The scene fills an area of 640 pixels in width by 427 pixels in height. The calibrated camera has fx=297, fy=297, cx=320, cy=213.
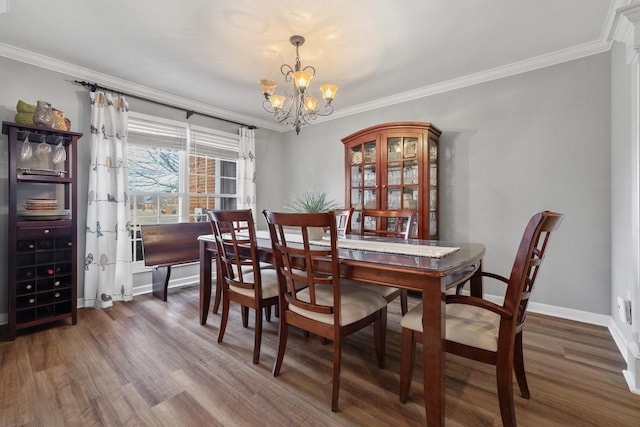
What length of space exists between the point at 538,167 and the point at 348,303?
8.01 ft

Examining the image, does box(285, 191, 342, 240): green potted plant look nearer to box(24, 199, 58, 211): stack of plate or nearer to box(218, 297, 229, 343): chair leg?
box(218, 297, 229, 343): chair leg

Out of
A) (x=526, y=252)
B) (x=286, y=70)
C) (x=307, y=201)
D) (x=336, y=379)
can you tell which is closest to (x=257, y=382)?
(x=336, y=379)

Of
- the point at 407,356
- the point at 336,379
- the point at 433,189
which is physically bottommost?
the point at 336,379

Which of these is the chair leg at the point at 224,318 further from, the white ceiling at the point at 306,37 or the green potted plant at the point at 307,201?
the white ceiling at the point at 306,37

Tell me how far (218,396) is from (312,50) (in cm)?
269

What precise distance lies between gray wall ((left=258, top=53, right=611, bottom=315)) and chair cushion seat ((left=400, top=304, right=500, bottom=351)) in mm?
1828

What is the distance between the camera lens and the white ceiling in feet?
6.85

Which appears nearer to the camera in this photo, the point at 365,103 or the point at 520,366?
the point at 520,366

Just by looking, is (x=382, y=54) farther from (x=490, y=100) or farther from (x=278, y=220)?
(x=278, y=220)

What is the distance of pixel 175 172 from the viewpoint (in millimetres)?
3893

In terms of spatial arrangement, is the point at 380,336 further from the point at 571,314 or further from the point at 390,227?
the point at 571,314

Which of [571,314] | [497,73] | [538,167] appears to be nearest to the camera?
[571,314]

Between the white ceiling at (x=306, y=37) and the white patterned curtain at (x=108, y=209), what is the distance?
430 millimetres

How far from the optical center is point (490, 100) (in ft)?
10.1
